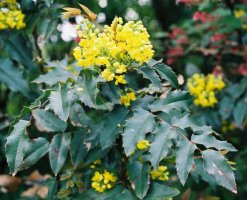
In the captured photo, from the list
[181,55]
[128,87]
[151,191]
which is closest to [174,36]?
[181,55]

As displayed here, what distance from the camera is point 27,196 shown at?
2.00 m

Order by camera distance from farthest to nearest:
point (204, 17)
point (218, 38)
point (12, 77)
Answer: point (204, 17) → point (218, 38) → point (12, 77)

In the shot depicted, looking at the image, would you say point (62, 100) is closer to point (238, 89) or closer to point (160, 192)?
point (160, 192)

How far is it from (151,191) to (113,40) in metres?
0.58

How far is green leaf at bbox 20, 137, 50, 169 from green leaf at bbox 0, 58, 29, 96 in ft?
1.52

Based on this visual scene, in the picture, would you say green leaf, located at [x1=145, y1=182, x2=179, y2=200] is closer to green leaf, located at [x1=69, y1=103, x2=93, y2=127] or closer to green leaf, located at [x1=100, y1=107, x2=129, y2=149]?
green leaf, located at [x1=100, y1=107, x2=129, y2=149]

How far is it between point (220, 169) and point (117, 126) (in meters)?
0.38

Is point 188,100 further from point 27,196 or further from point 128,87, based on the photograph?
point 27,196

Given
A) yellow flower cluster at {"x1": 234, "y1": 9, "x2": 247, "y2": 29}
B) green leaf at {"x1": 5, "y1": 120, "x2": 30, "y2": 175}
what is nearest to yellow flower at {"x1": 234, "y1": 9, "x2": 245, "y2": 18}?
yellow flower cluster at {"x1": 234, "y1": 9, "x2": 247, "y2": 29}

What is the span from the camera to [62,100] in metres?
1.33

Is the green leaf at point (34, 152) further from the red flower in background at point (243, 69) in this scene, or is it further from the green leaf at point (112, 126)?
the red flower in background at point (243, 69)

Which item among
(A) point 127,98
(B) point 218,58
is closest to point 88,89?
(A) point 127,98

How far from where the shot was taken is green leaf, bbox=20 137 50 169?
5.29ft

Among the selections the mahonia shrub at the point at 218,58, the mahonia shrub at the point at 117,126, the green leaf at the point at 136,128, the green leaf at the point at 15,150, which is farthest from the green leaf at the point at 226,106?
the green leaf at the point at 15,150
